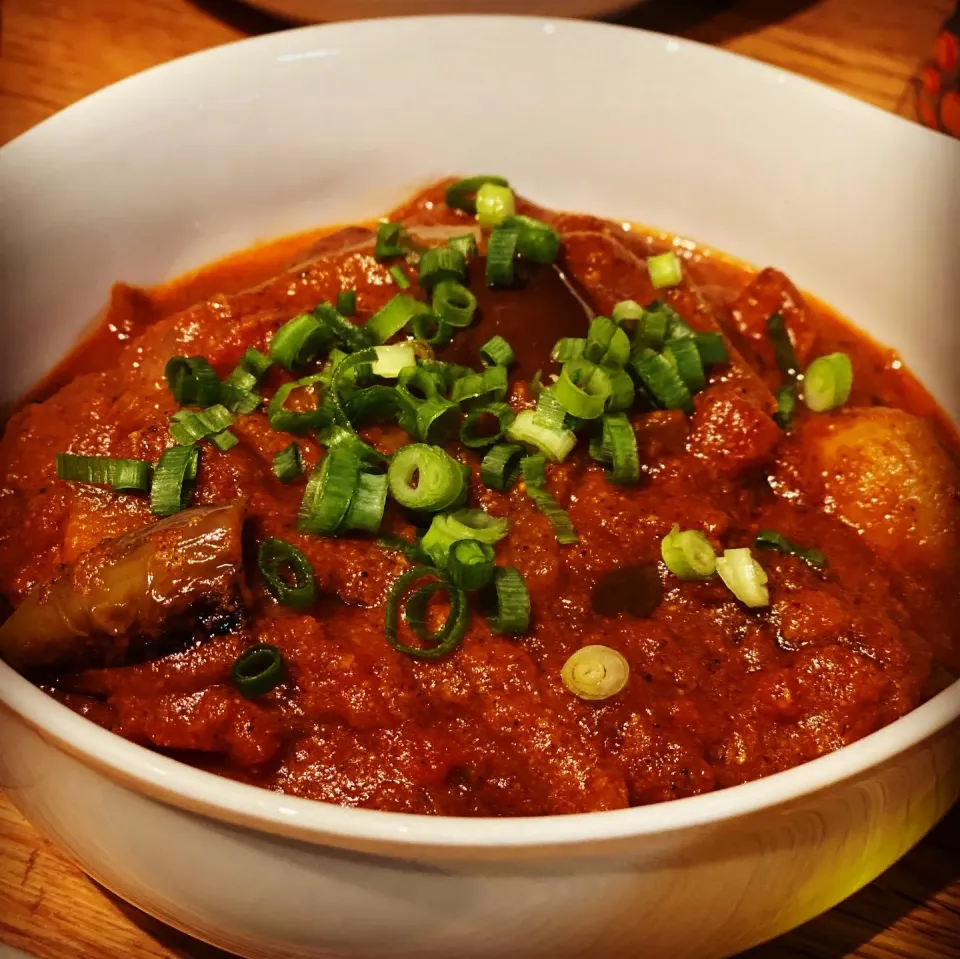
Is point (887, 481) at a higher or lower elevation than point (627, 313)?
lower

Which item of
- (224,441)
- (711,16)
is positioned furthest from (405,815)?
(711,16)

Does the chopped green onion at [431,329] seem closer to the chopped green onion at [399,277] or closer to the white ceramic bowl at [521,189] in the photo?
the chopped green onion at [399,277]

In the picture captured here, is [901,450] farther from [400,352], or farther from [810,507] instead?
[400,352]

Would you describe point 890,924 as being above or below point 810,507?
below

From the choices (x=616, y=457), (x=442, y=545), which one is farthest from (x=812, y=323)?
(x=442, y=545)

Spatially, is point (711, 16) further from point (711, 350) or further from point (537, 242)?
point (711, 350)

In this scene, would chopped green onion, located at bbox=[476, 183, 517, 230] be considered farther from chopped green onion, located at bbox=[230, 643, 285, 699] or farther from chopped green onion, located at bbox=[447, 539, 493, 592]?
chopped green onion, located at bbox=[230, 643, 285, 699]

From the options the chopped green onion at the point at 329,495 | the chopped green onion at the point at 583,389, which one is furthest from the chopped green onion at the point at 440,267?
the chopped green onion at the point at 329,495
